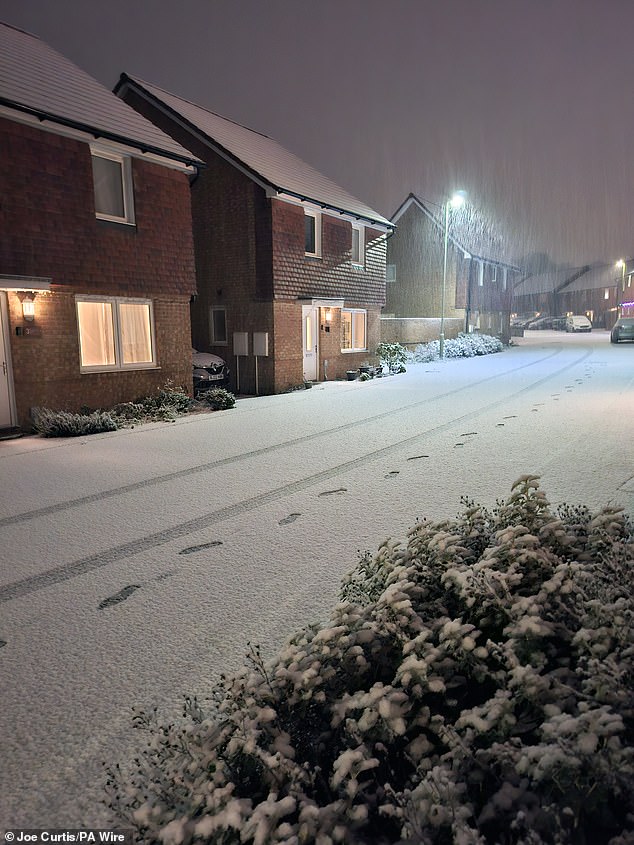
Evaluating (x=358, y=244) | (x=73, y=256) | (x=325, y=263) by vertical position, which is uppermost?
(x=358, y=244)

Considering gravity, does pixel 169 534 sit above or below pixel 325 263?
below

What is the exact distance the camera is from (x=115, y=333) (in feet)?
40.9

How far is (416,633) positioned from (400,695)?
51 cm

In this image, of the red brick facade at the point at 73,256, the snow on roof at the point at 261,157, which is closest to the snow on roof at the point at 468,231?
the snow on roof at the point at 261,157

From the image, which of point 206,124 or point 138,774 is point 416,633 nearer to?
point 138,774

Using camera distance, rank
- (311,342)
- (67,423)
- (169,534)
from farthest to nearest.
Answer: (311,342), (67,423), (169,534)

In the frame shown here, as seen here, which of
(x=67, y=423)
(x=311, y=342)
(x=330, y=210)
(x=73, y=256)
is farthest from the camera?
(x=311, y=342)

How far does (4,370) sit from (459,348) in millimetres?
23187

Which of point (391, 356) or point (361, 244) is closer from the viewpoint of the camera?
point (361, 244)

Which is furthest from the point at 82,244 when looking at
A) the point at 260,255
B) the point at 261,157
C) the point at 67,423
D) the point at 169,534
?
the point at 261,157

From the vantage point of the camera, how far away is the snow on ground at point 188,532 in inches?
111

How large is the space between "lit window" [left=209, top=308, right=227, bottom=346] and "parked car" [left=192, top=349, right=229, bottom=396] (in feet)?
4.44

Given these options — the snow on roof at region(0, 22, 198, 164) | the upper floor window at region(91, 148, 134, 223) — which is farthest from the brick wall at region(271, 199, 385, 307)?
the upper floor window at region(91, 148, 134, 223)

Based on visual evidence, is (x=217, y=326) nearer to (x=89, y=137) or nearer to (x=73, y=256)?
(x=73, y=256)
